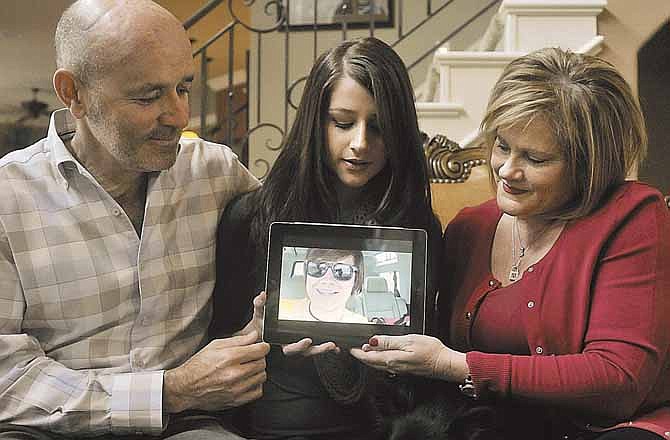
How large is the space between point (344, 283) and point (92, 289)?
1.43 feet

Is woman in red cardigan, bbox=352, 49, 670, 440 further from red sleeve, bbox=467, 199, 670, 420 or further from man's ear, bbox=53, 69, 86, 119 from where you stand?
man's ear, bbox=53, 69, 86, 119

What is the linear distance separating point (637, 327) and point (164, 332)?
2.64 feet

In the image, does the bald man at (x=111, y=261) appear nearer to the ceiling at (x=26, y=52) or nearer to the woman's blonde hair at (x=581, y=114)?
the woman's blonde hair at (x=581, y=114)

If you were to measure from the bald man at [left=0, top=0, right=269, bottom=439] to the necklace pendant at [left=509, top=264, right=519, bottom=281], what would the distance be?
1.48ft

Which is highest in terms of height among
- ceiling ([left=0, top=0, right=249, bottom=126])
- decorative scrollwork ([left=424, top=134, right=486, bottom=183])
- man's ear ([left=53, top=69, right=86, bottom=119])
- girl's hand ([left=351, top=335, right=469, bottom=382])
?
ceiling ([left=0, top=0, right=249, bottom=126])

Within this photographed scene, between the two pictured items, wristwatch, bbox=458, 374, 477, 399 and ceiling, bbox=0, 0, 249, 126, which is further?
ceiling, bbox=0, 0, 249, 126

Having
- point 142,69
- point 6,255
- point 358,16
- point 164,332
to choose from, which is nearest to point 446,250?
point 164,332

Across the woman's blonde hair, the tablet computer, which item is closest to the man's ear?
the tablet computer

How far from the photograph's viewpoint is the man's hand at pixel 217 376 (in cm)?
152

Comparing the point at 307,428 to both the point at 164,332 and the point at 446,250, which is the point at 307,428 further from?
the point at 446,250

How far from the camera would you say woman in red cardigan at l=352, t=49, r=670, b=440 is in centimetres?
146

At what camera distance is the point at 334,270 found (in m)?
1.53

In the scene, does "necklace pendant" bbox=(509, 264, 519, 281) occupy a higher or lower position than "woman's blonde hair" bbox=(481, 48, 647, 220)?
lower

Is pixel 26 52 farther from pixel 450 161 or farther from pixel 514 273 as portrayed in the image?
pixel 514 273
